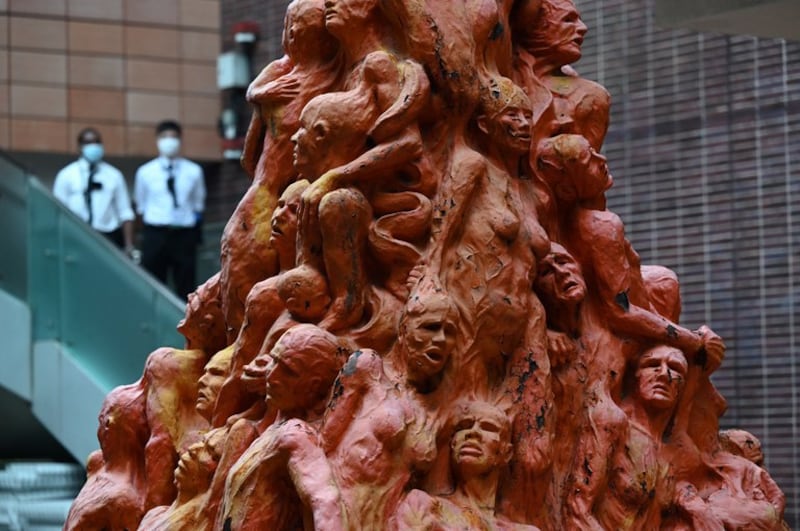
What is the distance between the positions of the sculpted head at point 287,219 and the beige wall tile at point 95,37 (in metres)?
11.1

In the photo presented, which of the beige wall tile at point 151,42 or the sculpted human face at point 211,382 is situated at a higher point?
the beige wall tile at point 151,42

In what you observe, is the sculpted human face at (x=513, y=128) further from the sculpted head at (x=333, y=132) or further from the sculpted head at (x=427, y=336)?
the sculpted head at (x=427, y=336)

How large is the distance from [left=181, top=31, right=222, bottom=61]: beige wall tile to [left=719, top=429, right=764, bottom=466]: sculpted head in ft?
36.3

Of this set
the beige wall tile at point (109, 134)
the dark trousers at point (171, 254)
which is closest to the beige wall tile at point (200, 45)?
the beige wall tile at point (109, 134)

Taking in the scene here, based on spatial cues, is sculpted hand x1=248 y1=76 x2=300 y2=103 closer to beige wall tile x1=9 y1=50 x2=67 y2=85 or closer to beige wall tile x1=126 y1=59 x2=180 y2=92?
beige wall tile x1=9 y1=50 x2=67 y2=85

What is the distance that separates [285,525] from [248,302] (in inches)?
30.3

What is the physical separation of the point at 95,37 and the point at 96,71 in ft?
0.99

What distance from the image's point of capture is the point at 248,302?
18.0 ft

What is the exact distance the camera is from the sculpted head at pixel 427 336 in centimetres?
512

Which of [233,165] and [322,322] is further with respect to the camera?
[233,165]

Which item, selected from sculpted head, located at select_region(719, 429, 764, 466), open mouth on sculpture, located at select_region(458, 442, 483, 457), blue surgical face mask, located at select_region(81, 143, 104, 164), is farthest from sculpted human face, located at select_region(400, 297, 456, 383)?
blue surgical face mask, located at select_region(81, 143, 104, 164)

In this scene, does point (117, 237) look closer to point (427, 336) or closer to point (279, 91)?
point (279, 91)

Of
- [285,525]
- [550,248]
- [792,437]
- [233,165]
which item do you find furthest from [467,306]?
[233,165]

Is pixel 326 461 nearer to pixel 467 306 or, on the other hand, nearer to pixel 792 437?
pixel 467 306
